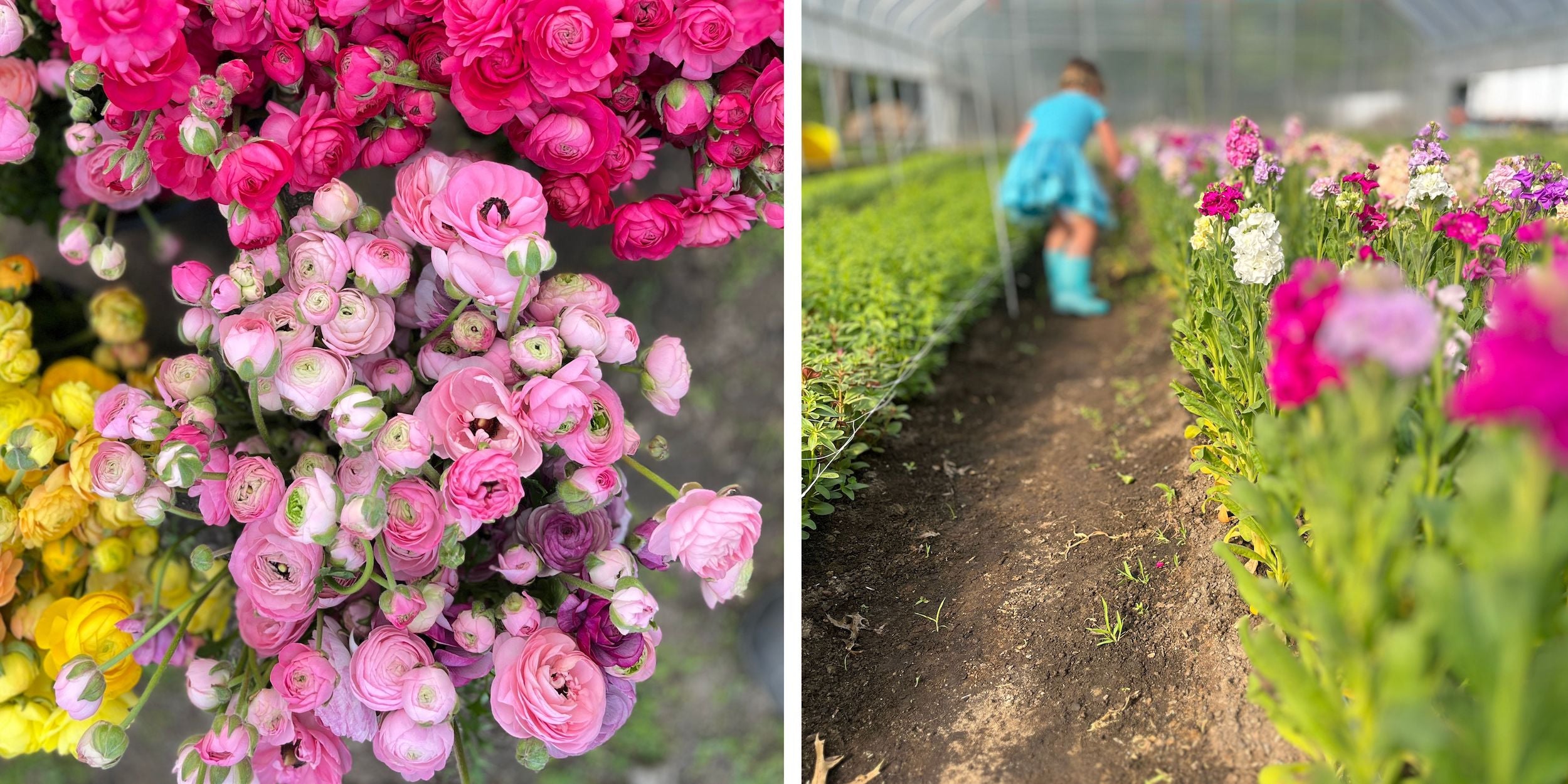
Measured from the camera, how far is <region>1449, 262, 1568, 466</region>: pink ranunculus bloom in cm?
66

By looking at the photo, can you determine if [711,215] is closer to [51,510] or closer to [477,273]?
[477,273]

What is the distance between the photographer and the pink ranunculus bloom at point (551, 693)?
114cm

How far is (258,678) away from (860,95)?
25.2ft

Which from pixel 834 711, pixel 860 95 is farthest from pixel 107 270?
pixel 860 95

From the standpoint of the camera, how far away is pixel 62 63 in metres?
1.41

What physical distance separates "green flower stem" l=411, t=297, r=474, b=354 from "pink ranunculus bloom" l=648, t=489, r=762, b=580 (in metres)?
0.35

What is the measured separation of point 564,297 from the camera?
123 centimetres

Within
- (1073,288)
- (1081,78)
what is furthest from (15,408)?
(1081,78)

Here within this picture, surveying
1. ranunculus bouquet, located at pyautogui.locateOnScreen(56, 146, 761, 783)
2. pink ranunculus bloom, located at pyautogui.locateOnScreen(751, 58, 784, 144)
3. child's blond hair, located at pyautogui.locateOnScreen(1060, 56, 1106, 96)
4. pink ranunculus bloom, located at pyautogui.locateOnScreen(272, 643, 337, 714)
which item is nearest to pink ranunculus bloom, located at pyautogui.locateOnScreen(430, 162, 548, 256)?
ranunculus bouquet, located at pyautogui.locateOnScreen(56, 146, 761, 783)

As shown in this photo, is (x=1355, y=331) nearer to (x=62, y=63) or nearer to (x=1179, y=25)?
(x=62, y=63)

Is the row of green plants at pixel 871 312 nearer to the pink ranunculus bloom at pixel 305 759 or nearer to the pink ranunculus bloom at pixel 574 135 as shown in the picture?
the pink ranunculus bloom at pixel 574 135

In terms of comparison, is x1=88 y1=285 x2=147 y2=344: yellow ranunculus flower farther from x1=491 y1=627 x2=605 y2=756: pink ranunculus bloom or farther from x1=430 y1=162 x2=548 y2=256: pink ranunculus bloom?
x1=491 y1=627 x2=605 y2=756: pink ranunculus bloom

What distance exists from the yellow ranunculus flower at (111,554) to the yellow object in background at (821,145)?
622cm

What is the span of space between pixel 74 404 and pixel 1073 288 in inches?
125
